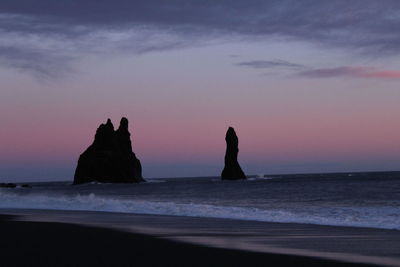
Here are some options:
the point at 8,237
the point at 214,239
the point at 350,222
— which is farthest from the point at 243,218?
the point at 8,237

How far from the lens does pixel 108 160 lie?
Result: 19288 centimetres

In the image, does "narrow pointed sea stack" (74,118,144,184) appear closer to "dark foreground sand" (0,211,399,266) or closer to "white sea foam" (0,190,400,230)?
"white sea foam" (0,190,400,230)

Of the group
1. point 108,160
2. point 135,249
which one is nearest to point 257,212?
point 135,249

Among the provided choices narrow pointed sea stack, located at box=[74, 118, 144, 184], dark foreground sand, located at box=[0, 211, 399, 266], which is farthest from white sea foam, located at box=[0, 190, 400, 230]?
narrow pointed sea stack, located at box=[74, 118, 144, 184]

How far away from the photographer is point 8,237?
19578 millimetres

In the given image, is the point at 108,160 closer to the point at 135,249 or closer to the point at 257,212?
the point at 257,212

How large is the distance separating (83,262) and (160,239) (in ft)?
18.4

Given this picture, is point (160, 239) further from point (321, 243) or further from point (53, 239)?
point (321, 243)

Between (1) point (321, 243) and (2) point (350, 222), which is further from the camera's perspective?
(2) point (350, 222)

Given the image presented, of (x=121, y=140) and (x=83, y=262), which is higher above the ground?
(x=121, y=140)

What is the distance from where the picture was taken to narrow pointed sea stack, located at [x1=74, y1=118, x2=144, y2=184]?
630 ft

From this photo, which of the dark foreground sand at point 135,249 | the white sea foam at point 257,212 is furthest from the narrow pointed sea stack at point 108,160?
the dark foreground sand at point 135,249

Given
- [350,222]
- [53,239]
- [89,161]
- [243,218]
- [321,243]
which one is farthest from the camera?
[89,161]

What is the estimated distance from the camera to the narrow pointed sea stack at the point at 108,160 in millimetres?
192125
